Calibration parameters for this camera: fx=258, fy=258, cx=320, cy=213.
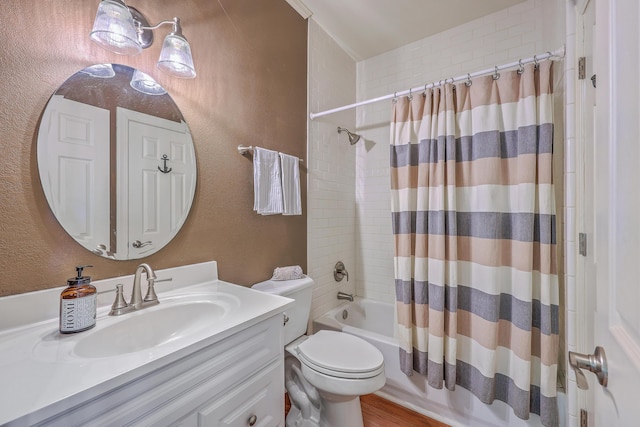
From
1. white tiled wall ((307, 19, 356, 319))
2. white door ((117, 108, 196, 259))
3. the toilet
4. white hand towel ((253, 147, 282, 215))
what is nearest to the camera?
white door ((117, 108, 196, 259))

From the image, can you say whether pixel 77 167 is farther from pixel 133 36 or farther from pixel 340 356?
pixel 340 356

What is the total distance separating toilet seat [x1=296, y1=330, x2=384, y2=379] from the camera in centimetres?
123

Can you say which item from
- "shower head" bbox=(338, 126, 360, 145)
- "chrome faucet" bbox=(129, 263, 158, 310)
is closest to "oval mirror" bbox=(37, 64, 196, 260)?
"chrome faucet" bbox=(129, 263, 158, 310)

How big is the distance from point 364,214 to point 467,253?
3.56 ft

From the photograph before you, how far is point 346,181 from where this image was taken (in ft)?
7.85

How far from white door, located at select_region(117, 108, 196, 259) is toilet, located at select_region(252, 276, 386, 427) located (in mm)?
639

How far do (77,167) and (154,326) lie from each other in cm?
64

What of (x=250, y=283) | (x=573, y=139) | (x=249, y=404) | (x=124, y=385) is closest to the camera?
(x=124, y=385)

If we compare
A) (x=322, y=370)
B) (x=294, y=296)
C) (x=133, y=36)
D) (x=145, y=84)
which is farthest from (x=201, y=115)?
(x=322, y=370)

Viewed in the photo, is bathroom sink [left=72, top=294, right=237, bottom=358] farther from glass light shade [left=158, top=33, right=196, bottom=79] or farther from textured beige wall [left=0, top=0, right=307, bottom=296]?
glass light shade [left=158, top=33, right=196, bottom=79]

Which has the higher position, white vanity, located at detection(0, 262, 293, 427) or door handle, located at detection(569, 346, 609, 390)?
door handle, located at detection(569, 346, 609, 390)

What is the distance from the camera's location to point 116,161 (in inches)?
40.9

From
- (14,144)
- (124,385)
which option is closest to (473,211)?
(124,385)

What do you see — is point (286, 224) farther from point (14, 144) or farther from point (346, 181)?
point (14, 144)
